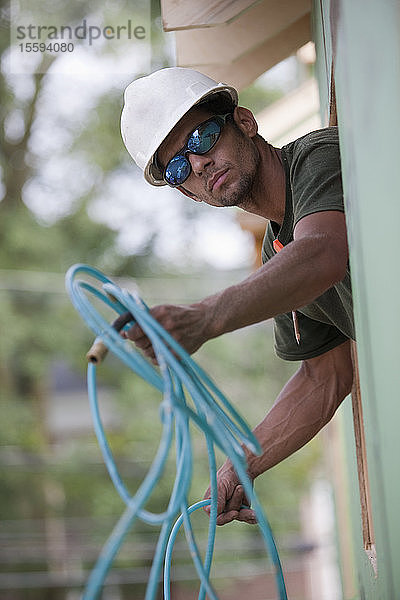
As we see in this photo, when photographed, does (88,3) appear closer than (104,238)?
Yes

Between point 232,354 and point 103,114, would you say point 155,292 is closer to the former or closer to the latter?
point 232,354

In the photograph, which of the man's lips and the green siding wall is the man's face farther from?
the green siding wall

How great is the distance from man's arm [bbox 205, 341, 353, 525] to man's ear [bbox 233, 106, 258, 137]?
74 centimetres

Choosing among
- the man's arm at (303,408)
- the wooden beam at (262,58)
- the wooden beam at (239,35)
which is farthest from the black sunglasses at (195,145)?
the wooden beam at (262,58)

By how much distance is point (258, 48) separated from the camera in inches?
122

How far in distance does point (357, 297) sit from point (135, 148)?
2.44 ft

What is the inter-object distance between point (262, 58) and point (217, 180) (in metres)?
1.47

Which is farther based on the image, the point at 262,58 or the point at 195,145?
the point at 262,58

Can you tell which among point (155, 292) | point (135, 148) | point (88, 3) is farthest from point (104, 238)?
point (135, 148)

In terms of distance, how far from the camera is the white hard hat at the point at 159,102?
179 centimetres

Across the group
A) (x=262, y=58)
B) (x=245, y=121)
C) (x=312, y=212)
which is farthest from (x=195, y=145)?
(x=262, y=58)

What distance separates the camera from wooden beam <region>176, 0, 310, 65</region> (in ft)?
9.16

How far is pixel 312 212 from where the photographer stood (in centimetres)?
150

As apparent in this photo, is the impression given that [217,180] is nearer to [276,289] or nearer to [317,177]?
[317,177]
